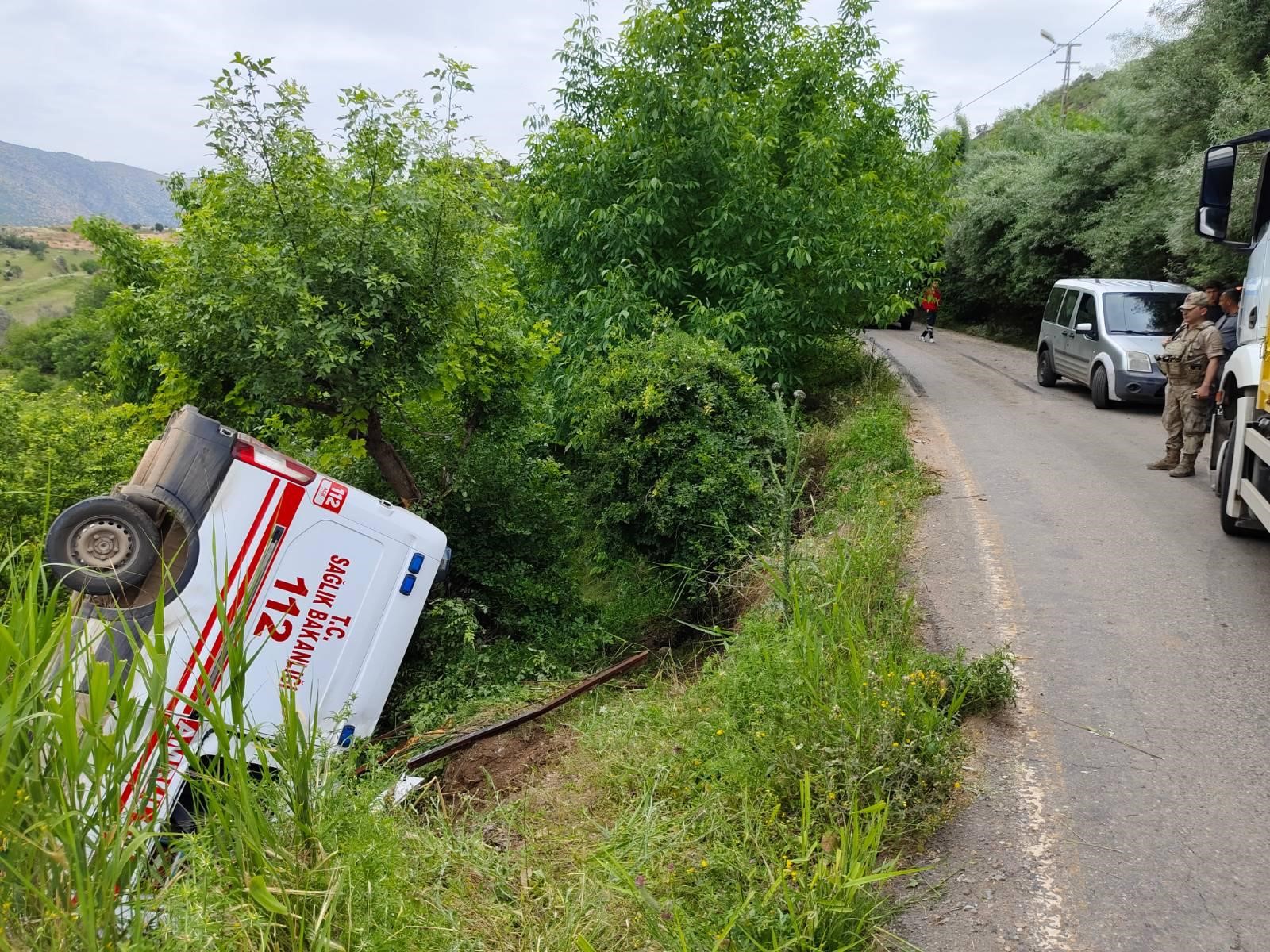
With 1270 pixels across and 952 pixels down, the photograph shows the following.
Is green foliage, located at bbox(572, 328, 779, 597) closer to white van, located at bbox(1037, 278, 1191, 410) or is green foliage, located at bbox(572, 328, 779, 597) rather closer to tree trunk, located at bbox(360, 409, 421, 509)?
tree trunk, located at bbox(360, 409, 421, 509)

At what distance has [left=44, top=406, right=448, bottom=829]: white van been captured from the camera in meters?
5.24

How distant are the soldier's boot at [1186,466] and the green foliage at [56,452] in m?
9.75

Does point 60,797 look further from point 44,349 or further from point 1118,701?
point 44,349

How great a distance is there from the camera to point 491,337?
28.3ft

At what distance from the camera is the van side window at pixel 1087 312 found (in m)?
13.2

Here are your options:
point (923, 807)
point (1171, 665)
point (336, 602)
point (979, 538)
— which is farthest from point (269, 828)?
point (979, 538)

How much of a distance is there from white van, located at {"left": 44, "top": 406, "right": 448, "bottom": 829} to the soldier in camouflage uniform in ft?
23.3

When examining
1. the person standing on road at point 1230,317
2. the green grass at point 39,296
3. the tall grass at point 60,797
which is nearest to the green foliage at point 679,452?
the person standing on road at point 1230,317

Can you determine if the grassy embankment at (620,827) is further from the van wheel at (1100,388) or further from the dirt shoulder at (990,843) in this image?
the van wheel at (1100,388)

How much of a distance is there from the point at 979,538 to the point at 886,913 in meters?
4.43

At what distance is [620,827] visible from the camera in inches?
147

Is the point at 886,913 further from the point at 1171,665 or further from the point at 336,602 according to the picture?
the point at 336,602

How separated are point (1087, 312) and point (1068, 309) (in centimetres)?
84

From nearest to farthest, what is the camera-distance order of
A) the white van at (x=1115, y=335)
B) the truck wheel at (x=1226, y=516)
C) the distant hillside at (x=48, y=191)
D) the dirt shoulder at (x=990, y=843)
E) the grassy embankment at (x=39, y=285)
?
1. the dirt shoulder at (x=990, y=843)
2. the truck wheel at (x=1226, y=516)
3. the white van at (x=1115, y=335)
4. the grassy embankment at (x=39, y=285)
5. the distant hillside at (x=48, y=191)
